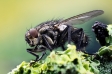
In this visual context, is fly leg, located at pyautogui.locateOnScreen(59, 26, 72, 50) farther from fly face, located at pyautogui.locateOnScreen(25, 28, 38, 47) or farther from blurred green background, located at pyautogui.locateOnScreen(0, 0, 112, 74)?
blurred green background, located at pyautogui.locateOnScreen(0, 0, 112, 74)

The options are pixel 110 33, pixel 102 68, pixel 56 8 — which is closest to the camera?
pixel 102 68

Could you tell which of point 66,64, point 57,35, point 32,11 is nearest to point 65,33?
point 57,35

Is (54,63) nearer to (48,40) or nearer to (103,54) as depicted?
(103,54)

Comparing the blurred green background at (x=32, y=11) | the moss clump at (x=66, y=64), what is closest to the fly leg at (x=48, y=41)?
the moss clump at (x=66, y=64)

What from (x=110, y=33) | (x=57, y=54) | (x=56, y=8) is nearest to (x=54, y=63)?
(x=57, y=54)

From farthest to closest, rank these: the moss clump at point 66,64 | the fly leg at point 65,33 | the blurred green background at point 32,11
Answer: the blurred green background at point 32,11 → the fly leg at point 65,33 → the moss clump at point 66,64

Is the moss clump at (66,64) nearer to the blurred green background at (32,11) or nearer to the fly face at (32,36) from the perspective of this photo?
the fly face at (32,36)

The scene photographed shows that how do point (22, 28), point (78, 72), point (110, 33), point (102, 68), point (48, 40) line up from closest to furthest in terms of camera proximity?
1. point (78, 72)
2. point (102, 68)
3. point (110, 33)
4. point (48, 40)
5. point (22, 28)

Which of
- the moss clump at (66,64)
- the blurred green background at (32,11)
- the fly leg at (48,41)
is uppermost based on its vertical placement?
the blurred green background at (32,11)

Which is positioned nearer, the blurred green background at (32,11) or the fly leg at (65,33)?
the fly leg at (65,33)
